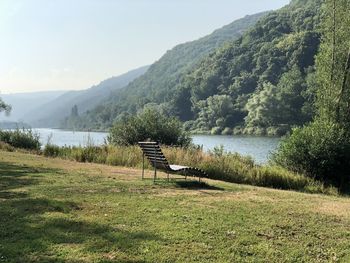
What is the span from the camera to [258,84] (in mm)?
123812

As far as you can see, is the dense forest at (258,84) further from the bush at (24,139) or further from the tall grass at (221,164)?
the tall grass at (221,164)

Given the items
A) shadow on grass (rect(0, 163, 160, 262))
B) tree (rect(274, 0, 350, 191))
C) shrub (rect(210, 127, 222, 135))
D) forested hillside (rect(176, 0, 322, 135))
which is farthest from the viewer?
shrub (rect(210, 127, 222, 135))

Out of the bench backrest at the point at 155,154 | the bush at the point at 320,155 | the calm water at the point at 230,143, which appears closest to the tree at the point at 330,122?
the bush at the point at 320,155

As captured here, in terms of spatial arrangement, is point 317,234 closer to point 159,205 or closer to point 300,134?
point 159,205

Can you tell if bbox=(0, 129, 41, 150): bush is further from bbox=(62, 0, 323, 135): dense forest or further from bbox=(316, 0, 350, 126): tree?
bbox=(62, 0, 323, 135): dense forest

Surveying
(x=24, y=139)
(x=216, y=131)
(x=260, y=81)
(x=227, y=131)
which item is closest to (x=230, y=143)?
(x=227, y=131)

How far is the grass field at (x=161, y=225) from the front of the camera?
5352 mm

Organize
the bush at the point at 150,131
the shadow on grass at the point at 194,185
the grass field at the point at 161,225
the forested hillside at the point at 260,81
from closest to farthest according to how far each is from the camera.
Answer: the grass field at the point at 161,225
the shadow on grass at the point at 194,185
the bush at the point at 150,131
the forested hillside at the point at 260,81

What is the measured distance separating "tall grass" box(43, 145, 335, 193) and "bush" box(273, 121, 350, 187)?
2.59 feet

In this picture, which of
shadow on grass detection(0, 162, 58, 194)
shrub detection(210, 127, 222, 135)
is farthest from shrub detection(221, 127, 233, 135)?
shadow on grass detection(0, 162, 58, 194)

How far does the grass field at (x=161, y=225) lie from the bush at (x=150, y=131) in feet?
44.9

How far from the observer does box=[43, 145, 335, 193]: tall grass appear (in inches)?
571

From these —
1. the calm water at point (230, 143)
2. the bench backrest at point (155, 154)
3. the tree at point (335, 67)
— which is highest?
the tree at point (335, 67)

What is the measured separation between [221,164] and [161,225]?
8.85 metres
